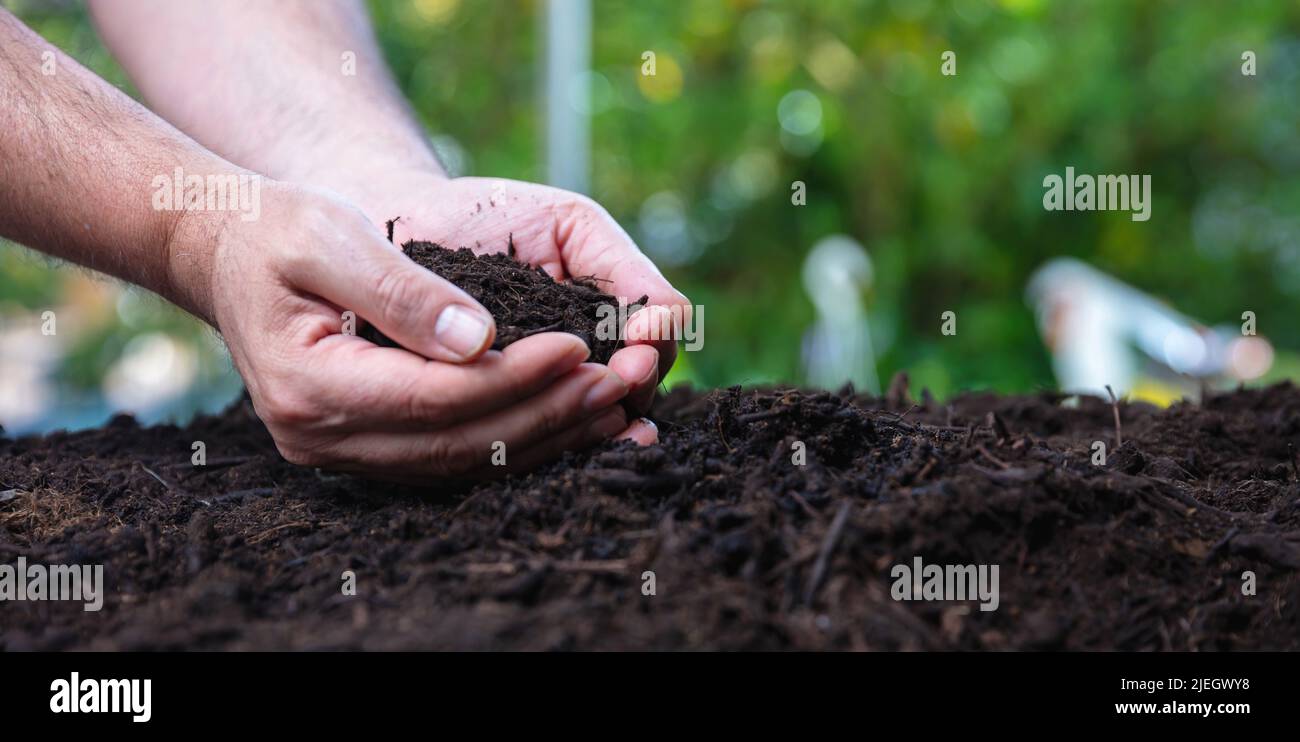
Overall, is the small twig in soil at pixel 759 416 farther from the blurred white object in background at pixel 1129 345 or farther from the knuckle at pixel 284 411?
the blurred white object in background at pixel 1129 345

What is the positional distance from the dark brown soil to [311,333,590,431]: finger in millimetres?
134

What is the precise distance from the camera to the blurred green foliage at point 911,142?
19.1 feet

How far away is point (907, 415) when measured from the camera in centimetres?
185

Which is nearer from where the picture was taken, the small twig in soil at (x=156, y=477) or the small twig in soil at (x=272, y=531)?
the small twig in soil at (x=272, y=531)

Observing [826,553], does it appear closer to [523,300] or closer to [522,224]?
[523,300]

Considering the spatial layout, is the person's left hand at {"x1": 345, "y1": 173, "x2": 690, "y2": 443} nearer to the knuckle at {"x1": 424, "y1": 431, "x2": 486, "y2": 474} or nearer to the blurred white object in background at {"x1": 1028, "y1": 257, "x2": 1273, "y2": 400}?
the knuckle at {"x1": 424, "y1": 431, "x2": 486, "y2": 474}

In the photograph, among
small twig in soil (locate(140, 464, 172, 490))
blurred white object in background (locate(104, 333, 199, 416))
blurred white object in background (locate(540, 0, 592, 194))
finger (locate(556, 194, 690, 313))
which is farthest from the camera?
blurred white object in background (locate(104, 333, 199, 416))

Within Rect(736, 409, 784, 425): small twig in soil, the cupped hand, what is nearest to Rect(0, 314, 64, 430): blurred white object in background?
the cupped hand

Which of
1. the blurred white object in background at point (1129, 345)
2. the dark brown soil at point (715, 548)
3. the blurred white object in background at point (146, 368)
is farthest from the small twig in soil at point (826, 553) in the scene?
the blurred white object in background at point (146, 368)

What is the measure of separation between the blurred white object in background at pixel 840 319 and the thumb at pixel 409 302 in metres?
4.21

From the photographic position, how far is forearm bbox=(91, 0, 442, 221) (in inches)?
88.7
